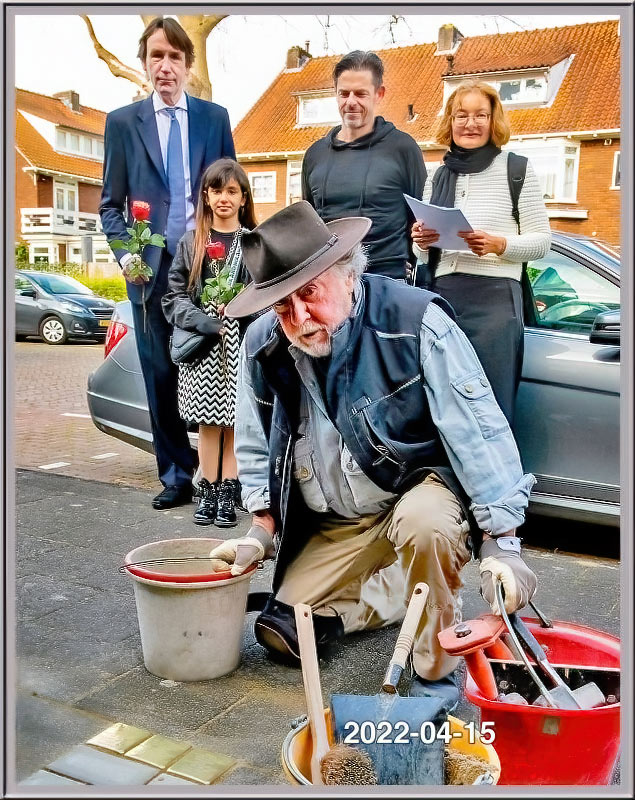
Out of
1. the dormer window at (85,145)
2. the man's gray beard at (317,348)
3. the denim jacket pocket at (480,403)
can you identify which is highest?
the dormer window at (85,145)

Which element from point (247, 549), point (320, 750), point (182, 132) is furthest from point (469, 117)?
point (320, 750)

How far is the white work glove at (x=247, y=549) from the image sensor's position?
2.26 meters

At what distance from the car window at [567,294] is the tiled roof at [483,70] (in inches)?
15.0

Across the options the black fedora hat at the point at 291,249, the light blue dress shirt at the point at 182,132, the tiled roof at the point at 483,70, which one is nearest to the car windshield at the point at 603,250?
the tiled roof at the point at 483,70

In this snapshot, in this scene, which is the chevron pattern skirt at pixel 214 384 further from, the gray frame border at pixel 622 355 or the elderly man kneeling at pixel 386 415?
the gray frame border at pixel 622 355

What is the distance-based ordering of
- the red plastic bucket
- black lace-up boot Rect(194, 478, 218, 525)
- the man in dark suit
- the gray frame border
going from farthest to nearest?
black lace-up boot Rect(194, 478, 218, 525)
the man in dark suit
the gray frame border
the red plastic bucket

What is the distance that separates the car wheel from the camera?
7.13ft

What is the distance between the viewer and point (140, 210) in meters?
2.27

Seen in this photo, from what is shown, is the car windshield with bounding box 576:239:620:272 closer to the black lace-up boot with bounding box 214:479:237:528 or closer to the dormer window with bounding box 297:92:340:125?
the dormer window with bounding box 297:92:340:125

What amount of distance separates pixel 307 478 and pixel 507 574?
0.63 m

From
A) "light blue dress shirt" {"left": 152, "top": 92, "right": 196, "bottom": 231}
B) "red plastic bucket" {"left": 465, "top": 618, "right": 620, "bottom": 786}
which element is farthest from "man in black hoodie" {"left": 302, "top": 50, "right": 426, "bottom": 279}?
"red plastic bucket" {"left": 465, "top": 618, "right": 620, "bottom": 786}

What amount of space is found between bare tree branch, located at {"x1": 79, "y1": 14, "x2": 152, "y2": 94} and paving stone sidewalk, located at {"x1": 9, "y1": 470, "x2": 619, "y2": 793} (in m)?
1.15

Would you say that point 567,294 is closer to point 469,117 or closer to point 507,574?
point 469,117

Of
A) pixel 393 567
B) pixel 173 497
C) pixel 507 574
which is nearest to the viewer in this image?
pixel 507 574
